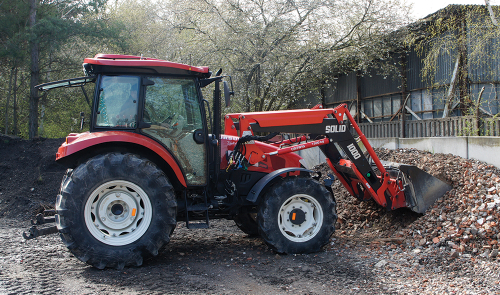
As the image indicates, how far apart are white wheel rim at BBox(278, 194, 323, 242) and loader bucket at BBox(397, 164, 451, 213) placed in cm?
167

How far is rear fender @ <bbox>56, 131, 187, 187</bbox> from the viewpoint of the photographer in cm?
417

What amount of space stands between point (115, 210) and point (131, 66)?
165 centimetres

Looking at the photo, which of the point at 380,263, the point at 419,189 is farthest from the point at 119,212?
the point at 419,189

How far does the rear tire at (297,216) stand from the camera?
4.78 m

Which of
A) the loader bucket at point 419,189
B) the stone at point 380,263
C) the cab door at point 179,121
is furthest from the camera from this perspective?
the loader bucket at point 419,189

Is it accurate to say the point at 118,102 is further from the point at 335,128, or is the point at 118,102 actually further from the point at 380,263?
the point at 380,263

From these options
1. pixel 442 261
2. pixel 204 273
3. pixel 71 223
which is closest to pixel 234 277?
pixel 204 273

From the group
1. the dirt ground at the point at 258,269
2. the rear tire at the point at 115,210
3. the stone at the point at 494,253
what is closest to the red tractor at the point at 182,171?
the rear tire at the point at 115,210

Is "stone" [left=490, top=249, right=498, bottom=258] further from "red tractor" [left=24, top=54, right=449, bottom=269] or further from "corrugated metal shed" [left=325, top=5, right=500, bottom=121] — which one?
"corrugated metal shed" [left=325, top=5, right=500, bottom=121]

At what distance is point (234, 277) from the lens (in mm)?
4039

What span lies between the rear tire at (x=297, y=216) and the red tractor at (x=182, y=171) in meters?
0.01

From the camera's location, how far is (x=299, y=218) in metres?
4.96

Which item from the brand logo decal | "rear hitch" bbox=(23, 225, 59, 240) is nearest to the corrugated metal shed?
the brand logo decal

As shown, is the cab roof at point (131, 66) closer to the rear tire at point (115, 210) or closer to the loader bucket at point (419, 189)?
the rear tire at point (115, 210)
